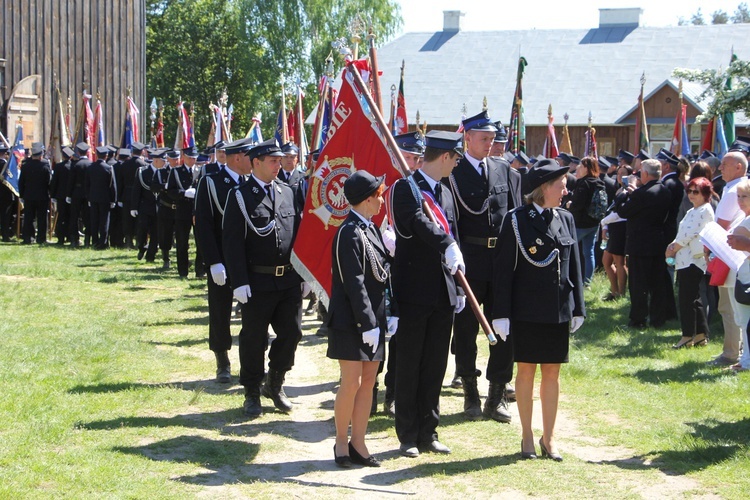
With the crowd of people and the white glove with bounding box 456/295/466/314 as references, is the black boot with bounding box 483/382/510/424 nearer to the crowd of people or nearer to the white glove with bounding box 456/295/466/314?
the crowd of people

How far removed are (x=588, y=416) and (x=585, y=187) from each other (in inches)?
257

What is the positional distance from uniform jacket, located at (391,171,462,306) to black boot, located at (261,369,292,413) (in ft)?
5.59

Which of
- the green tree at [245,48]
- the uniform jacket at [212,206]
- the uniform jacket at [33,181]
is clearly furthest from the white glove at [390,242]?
the green tree at [245,48]

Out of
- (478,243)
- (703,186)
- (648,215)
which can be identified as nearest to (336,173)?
(478,243)

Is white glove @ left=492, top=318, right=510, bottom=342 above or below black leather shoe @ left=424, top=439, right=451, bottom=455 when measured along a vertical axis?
above

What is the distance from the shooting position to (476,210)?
25.6 feet

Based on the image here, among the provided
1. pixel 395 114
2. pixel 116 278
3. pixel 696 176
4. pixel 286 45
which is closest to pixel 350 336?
pixel 696 176

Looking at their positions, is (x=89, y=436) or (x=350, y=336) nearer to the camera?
(x=350, y=336)

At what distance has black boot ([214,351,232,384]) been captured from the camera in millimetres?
9117

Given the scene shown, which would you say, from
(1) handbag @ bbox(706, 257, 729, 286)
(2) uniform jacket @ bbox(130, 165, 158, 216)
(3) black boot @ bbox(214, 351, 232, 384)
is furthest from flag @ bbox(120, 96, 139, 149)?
(1) handbag @ bbox(706, 257, 729, 286)

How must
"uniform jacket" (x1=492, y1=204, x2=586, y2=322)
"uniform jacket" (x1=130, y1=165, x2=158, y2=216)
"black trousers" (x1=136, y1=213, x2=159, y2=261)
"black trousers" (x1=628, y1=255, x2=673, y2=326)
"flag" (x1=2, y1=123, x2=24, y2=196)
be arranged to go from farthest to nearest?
"flag" (x1=2, y1=123, x2=24, y2=196), "uniform jacket" (x1=130, y1=165, x2=158, y2=216), "black trousers" (x1=136, y1=213, x2=159, y2=261), "black trousers" (x1=628, y1=255, x2=673, y2=326), "uniform jacket" (x1=492, y1=204, x2=586, y2=322)

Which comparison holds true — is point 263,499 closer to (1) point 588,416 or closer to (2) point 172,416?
(2) point 172,416

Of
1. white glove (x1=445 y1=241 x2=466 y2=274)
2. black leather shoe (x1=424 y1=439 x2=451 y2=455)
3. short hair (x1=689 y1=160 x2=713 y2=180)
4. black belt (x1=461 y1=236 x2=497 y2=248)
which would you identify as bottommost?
black leather shoe (x1=424 y1=439 x2=451 y2=455)

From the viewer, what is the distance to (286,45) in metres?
49.2
